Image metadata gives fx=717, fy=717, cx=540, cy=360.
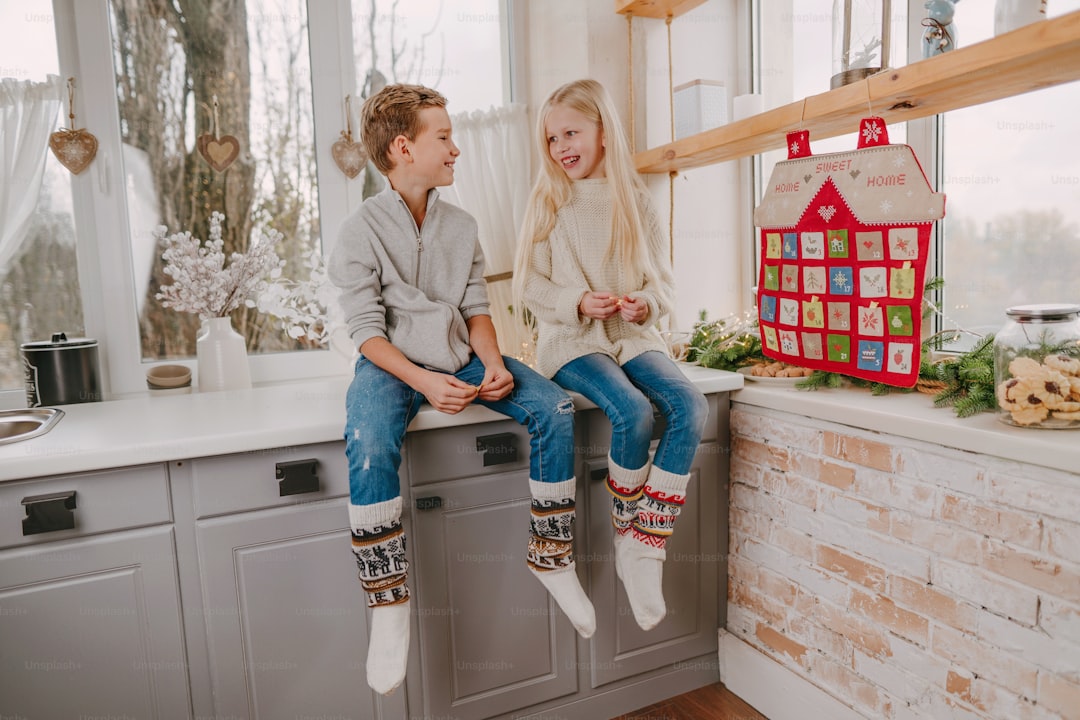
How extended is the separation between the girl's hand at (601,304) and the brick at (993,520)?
0.77m

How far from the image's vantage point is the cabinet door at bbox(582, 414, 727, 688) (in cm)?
173

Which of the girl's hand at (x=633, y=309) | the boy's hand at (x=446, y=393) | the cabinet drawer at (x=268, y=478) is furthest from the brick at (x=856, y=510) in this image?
the cabinet drawer at (x=268, y=478)

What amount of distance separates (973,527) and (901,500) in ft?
0.50

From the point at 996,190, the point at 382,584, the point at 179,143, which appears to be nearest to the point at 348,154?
the point at 179,143

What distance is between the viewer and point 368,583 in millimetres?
1333

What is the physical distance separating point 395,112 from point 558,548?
99 cm

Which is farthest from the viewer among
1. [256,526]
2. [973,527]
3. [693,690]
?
[693,690]

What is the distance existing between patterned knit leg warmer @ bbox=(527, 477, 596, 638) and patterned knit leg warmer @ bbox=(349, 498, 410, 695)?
0.29m

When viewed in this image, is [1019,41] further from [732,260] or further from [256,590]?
[256,590]

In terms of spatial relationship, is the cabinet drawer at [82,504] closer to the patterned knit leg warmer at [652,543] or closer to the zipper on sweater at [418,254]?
the zipper on sweater at [418,254]

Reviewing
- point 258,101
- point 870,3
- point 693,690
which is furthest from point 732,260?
point 258,101

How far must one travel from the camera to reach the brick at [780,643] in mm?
1725

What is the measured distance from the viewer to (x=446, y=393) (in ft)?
4.66

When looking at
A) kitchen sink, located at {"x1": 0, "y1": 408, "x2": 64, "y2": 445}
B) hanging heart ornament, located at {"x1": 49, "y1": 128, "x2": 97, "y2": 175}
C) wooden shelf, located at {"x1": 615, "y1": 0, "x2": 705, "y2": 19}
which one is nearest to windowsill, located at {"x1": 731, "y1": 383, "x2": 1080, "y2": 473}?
wooden shelf, located at {"x1": 615, "y1": 0, "x2": 705, "y2": 19}
